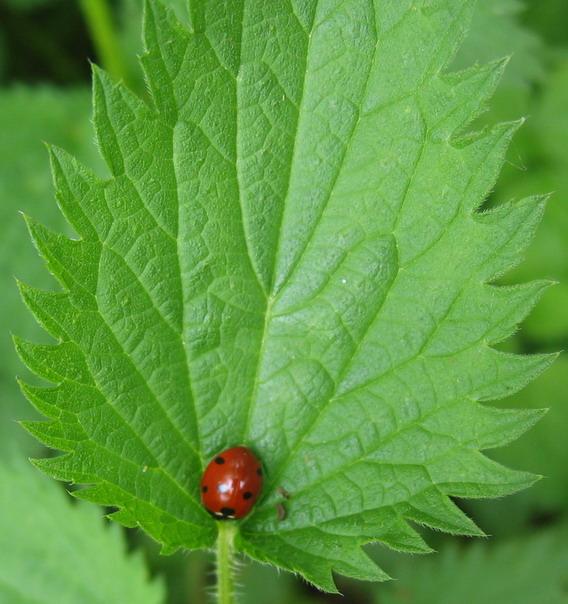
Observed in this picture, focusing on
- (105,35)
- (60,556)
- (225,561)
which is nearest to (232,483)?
(225,561)

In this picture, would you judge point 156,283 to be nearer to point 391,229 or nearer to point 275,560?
point 391,229

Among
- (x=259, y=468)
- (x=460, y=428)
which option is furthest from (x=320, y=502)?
(x=460, y=428)

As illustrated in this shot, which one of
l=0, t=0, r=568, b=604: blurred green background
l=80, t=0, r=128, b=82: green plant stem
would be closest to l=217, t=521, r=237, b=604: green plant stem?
l=0, t=0, r=568, b=604: blurred green background

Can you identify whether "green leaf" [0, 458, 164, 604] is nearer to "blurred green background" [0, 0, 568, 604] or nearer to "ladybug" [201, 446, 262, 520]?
"blurred green background" [0, 0, 568, 604]

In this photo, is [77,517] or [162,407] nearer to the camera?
[162,407]

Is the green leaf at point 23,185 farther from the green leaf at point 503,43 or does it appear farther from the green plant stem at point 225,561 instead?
the green leaf at point 503,43

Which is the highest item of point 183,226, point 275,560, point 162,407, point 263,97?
point 263,97
